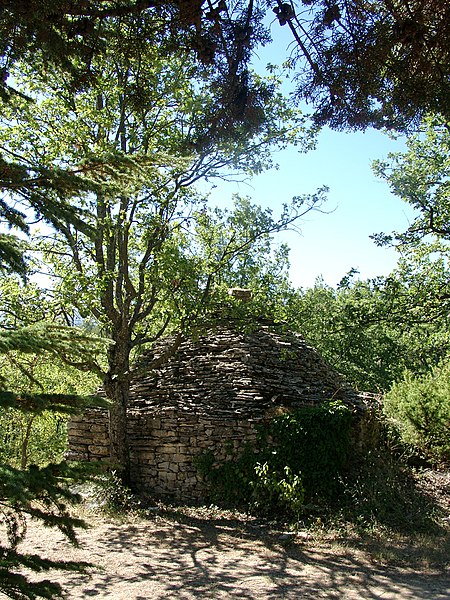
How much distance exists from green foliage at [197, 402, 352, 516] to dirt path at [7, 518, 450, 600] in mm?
Result: 1059

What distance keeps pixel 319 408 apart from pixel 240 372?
2094 millimetres

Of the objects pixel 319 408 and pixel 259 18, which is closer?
pixel 259 18

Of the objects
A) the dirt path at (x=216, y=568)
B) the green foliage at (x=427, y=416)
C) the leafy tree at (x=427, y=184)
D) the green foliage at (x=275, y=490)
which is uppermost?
the leafy tree at (x=427, y=184)

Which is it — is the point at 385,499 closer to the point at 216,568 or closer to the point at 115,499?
the point at 216,568

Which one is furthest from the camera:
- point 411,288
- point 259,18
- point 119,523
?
point 411,288

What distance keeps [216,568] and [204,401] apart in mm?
4753

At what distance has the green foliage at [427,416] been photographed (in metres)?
11.7

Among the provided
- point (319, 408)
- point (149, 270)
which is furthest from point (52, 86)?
point (319, 408)

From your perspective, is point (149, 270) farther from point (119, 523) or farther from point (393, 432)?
point (393, 432)

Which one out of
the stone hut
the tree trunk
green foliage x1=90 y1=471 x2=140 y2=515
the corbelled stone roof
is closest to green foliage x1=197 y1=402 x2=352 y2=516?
the stone hut

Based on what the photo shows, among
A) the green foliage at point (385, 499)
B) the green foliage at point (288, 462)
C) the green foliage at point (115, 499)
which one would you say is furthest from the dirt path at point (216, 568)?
the green foliage at point (385, 499)

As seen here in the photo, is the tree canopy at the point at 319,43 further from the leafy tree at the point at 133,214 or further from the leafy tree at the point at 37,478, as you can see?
the leafy tree at the point at 133,214

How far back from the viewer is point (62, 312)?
11336 millimetres

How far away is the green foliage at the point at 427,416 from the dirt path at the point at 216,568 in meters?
4.41
